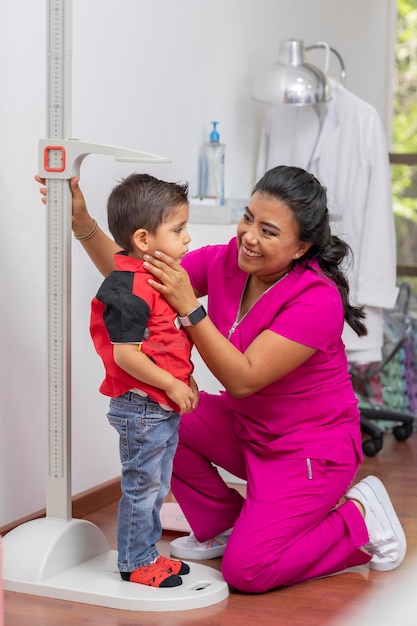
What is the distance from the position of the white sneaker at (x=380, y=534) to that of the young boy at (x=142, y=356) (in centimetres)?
50

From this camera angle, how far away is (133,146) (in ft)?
9.75

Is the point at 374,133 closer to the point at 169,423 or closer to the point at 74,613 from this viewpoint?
the point at 169,423

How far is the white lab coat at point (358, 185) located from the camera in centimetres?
363

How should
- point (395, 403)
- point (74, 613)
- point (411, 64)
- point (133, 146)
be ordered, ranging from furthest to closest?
1. point (411, 64)
2. point (395, 403)
3. point (133, 146)
4. point (74, 613)

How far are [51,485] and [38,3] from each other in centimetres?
117

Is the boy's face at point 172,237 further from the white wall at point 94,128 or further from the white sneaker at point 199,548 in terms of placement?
the white sneaker at point 199,548

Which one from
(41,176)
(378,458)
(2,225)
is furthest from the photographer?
(378,458)

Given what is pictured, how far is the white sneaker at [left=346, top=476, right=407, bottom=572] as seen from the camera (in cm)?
238

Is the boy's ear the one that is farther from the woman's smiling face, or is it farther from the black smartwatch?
the woman's smiling face

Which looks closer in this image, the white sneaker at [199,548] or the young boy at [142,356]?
the young boy at [142,356]

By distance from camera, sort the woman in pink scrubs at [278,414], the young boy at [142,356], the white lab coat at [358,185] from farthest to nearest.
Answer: the white lab coat at [358,185] < the woman in pink scrubs at [278,414] < the young boy at [142,356]

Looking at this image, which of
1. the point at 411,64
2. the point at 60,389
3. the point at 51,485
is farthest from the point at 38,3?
the point at 411,64

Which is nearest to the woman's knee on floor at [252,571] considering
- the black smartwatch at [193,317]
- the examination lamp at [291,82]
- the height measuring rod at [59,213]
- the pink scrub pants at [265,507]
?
the pink scrub pants at [265,507]

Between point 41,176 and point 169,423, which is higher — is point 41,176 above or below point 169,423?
above
